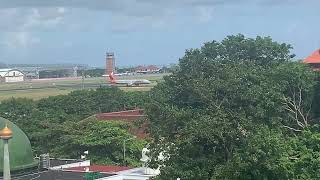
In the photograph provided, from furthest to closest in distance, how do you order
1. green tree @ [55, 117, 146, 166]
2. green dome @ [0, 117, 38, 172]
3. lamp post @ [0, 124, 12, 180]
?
1. green tree @ [55, 117, 146, 166]
2. green dome @ [0, 117, 38, 172]
3. lamp post @ [0, 124, 12, 180]

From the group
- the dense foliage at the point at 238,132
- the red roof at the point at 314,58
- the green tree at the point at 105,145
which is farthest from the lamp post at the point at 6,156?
the red roof at the point at 314,58

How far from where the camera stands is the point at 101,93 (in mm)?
80688

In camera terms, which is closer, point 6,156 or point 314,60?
point 6,156

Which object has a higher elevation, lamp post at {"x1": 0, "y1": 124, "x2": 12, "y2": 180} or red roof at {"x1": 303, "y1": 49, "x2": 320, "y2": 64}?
red roof at {"x1": 303, "y1": 49, "x2": 320, "y2": 64}

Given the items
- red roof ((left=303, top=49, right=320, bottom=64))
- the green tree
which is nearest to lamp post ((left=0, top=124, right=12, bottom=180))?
the green tree

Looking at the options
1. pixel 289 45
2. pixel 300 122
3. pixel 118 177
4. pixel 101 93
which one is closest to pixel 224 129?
pixel 118 177

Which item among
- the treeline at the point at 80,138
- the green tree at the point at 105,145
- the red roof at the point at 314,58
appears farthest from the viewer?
the red roof at the point at 314,58

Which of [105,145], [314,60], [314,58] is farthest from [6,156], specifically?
[314,58]

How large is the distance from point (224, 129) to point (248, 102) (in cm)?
785

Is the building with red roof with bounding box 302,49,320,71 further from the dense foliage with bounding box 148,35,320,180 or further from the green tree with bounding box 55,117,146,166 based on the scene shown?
the green tree with bounding box 55,117,146,166

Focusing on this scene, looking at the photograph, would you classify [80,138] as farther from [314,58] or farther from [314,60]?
[314,58]

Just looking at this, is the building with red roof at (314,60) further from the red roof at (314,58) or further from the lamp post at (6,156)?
the lamp post at (6,156)

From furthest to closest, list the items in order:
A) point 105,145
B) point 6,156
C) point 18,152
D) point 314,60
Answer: point 314,60
point 105,145
point 18,152
point 6,156

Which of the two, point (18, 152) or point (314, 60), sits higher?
point (314, 60)
